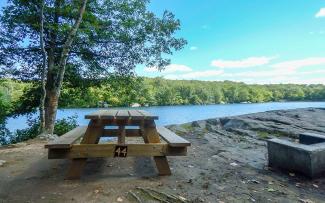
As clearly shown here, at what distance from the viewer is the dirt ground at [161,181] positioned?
3.50 metres

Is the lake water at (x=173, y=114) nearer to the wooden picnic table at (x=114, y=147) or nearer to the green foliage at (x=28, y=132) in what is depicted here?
the green foliage at (x=28, y=132)

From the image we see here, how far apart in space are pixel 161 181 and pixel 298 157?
7.16 ft

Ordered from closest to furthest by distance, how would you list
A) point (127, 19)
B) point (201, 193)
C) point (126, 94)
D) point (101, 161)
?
1. point (201, 193)
2. point (101, 161)
3. point (127, 19)
4. point (126, 94)

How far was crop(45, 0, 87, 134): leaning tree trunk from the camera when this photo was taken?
8.89 meters

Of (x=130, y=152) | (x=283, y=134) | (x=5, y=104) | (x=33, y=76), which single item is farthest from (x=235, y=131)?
(x=5, y=104)

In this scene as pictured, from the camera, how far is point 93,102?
39.4 ft

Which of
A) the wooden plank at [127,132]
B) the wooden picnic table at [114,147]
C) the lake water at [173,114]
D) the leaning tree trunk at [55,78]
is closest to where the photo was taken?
the wooden picnic table at [114,147]

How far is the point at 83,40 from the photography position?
1034cm

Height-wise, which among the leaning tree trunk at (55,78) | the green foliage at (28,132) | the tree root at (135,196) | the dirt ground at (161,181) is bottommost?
the green foliage at (28,132)

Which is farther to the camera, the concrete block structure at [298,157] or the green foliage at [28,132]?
the green foliage at [28,132]

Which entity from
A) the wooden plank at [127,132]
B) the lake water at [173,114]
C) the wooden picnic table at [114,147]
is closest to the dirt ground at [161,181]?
the wooden picnic table at [114,147]

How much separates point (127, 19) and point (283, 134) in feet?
21.5

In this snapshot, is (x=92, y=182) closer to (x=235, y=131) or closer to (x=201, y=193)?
(x=201, y=193)

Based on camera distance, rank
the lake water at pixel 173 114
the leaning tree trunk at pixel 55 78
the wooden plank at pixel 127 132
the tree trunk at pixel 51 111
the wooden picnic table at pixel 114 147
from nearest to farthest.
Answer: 1. the wooden picnic table at pixel 114 147
2. the wooden plank at pixel 127 132
3. the leaning tree trunk at pixel 55 78
4. the tree trunk at pixel 51 111
5. the lake water at pixel 173 114
